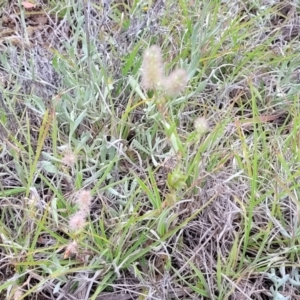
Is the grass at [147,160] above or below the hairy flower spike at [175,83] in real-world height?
below

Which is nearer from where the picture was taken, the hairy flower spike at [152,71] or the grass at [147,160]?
the hairy flower spike at [152,71]

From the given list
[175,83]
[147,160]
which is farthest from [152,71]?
[147,160]

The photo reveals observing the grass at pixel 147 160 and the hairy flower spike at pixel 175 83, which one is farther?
the grass at pixel 147 160

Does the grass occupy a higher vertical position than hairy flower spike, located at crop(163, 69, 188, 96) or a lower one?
lower

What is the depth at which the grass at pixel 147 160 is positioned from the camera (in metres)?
1.00

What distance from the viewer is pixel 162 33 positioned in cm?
143

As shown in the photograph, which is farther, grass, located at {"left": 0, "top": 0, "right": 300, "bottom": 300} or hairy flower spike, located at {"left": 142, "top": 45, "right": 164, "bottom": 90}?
grass, located at {"left": 0, "top": 0, "right": 300, "bottom": 300}

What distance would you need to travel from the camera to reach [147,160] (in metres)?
1.18

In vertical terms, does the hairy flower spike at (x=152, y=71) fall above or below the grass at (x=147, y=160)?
above

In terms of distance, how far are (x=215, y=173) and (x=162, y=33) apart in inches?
19.3

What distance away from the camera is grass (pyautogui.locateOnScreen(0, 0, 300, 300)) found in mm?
1000

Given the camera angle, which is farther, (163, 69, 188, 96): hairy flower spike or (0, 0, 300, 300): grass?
(0, 0, 300, 300): grass

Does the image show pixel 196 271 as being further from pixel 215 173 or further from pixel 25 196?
pixel 25 196

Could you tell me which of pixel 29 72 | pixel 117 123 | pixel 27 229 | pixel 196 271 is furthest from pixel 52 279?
pixel 29 72
